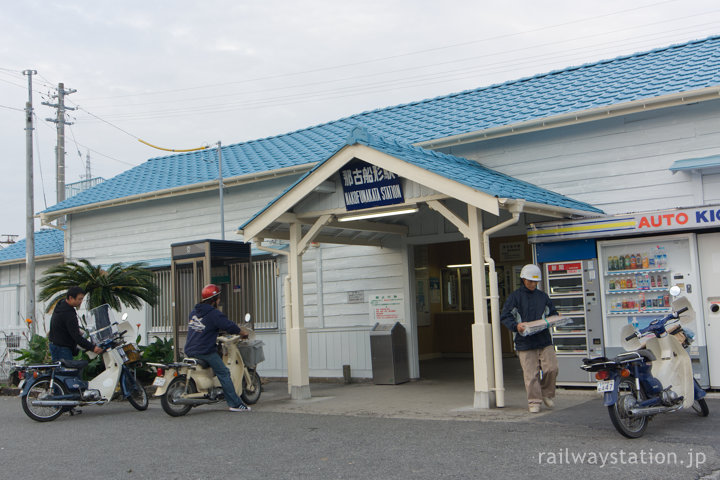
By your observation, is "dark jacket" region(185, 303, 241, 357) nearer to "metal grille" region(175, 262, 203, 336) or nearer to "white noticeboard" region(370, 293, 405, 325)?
"metal grille" region(175, 262, 203, 336)

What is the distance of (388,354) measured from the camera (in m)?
12.5

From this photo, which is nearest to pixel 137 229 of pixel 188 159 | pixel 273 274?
pixel 188 159

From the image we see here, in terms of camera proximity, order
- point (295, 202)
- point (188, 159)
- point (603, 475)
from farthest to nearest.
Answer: point (188, 159) < point (295, 202) < point (603, 475)

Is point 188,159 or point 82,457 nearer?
point 82,457

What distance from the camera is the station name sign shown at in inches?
385

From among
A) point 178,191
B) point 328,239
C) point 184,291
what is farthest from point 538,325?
point 178,191

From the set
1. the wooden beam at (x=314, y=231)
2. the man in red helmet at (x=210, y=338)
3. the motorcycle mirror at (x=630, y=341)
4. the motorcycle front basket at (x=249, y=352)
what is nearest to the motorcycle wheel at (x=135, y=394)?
the man in red helmet at (x=210, y=338)

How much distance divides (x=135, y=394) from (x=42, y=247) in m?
12.5

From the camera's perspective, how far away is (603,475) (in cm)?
555

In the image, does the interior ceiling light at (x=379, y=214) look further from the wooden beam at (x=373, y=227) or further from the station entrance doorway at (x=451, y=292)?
the station entrance doorway at (x=451, y=292)

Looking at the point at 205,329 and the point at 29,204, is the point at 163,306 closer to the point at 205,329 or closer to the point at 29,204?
the point at 29,204

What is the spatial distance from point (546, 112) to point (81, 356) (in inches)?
357

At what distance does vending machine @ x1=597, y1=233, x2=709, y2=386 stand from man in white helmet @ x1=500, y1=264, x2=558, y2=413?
5.87 feet

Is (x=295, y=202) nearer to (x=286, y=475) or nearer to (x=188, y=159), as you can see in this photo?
(x=286, y=475)
